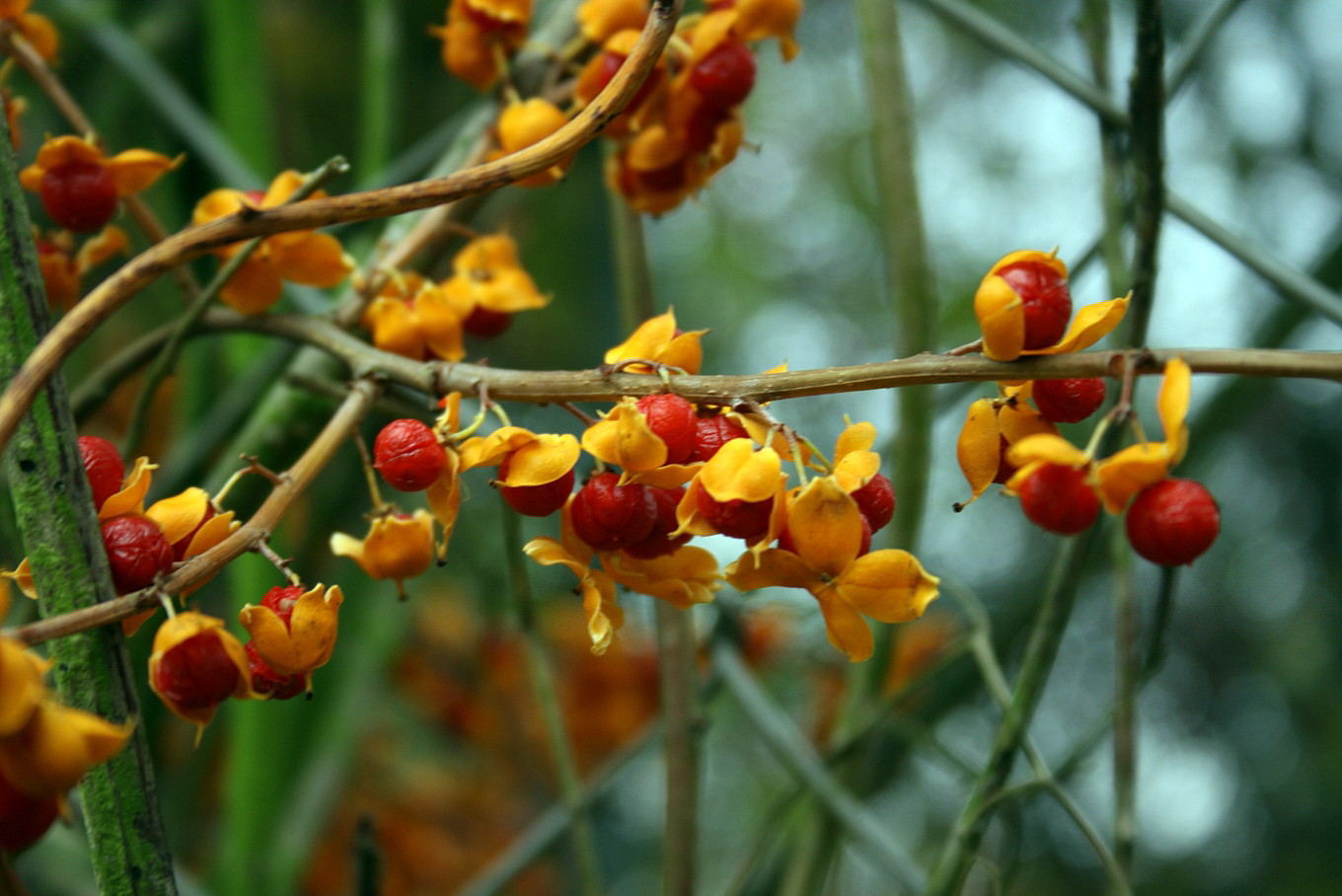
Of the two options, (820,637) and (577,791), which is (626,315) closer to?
(577,791)

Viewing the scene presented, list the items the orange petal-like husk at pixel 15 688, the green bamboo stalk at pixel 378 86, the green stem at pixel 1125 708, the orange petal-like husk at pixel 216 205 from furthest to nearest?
the green bamboo stalk at pixel 378 86 → the green stem at pixel 1125 708 → the orange petal-like husk at pixel 216 205 → the orange petal-like husk at pixel 15 688

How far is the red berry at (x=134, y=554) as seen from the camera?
11.2 inches

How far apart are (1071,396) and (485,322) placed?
0.26 meters

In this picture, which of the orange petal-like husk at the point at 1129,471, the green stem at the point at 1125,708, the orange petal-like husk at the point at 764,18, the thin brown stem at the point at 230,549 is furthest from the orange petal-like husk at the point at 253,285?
the green stem at the point at 1125,708

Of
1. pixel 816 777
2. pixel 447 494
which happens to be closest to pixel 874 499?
pixel 447 494

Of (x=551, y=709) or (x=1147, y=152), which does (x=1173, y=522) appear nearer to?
(x=1147, y=152)

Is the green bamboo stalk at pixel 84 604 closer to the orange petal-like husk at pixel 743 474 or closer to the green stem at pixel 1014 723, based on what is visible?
the orange petal-like husk at pixel 743 474

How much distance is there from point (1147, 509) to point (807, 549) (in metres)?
0.09

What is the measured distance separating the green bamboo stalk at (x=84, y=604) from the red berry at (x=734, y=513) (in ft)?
0.51

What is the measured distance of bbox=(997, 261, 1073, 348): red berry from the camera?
0.92ft

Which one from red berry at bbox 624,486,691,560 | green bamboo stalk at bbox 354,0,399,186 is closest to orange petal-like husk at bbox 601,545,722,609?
red berry at bbox 624,486,691,560

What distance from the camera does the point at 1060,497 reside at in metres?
0.28

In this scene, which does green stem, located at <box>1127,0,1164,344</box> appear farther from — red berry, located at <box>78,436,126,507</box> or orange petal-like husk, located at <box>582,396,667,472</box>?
red berry, located at <box>78,436,126,507</box>

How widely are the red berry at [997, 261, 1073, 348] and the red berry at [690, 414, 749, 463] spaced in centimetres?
8
